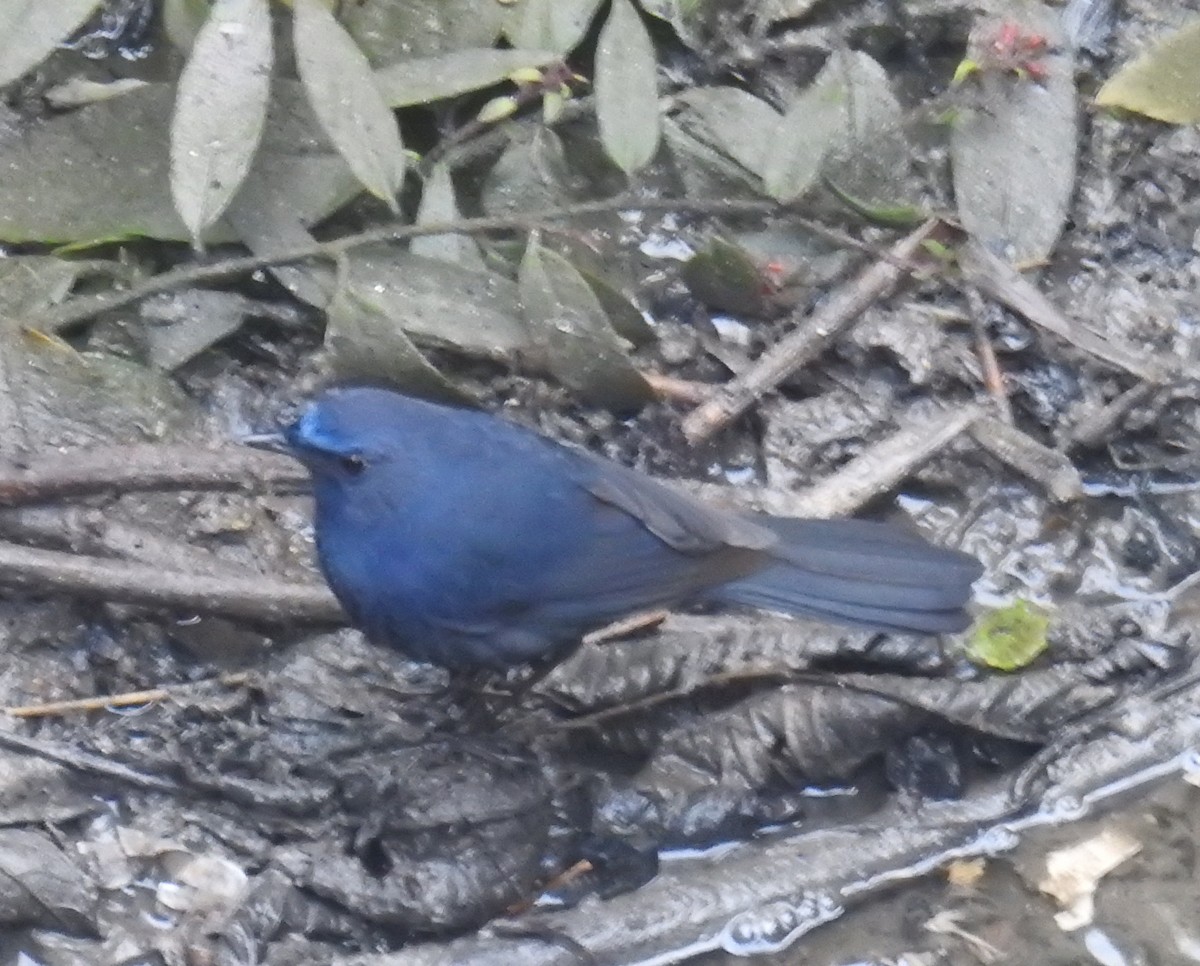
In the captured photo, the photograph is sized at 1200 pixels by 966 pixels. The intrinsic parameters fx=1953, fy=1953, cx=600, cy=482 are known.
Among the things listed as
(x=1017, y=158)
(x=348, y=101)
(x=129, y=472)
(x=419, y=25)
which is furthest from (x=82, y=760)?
(x=1017, y=158)

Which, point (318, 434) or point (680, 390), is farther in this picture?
point (680, 390)

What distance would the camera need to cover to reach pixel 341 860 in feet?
11.9

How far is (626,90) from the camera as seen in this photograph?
4.62 metres

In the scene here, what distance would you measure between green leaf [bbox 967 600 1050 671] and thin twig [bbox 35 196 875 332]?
95cm

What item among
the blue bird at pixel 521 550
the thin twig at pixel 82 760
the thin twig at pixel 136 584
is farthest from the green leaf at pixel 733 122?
the thin twig at pixel 82 760

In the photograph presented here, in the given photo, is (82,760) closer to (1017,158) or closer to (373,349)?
(373,349)

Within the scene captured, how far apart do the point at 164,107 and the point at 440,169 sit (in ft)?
2.11

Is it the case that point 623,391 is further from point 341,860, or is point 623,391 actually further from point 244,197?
point 341,860

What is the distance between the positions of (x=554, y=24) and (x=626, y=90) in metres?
0.25

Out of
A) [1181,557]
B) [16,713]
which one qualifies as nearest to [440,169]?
[16,713]

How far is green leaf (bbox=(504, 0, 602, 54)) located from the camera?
4.68 metres

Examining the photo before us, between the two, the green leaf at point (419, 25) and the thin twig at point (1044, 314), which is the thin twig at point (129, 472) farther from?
the thin twig at point (1044, 314)

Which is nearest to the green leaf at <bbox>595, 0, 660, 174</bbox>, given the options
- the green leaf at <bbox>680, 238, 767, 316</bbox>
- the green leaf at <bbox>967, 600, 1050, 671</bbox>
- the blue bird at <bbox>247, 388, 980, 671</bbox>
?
the green leaf at <bbox>680, 238, 767, 316</bbox>

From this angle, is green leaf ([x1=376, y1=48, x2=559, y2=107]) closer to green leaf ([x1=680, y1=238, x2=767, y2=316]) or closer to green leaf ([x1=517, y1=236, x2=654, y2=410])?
green leaf ([x1=517, y1=236, x2=654, y2=410])
